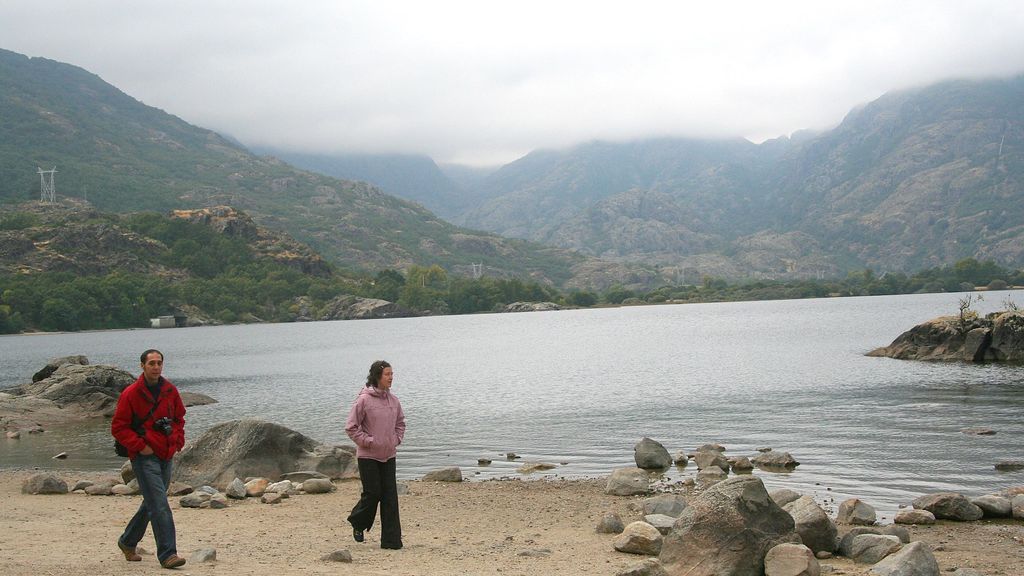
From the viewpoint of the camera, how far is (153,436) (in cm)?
1265

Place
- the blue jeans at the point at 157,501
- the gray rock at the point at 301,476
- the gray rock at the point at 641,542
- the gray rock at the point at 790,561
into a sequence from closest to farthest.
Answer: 1. the blue jeans at the point at 157,501
2. the gray rock at the point at 790,561
3. the gray rock at the point at 641,542
4. the gray rock at the point at 301,476

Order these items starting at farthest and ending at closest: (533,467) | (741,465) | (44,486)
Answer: (533,467) → (741,465) → (44,486)

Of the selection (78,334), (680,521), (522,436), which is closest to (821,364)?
(522,436)

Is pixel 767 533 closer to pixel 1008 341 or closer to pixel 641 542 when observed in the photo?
pixel 641 542

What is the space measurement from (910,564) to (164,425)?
11.6 m

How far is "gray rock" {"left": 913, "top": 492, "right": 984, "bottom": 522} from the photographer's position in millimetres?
18391

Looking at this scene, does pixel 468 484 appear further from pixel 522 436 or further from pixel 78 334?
pixel 78 334

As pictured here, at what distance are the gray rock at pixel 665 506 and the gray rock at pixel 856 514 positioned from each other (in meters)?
3.42

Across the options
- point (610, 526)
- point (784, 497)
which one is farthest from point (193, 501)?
point (784, 497)

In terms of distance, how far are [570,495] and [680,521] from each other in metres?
7.76

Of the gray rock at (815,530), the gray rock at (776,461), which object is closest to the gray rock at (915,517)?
the gray rock at (815,530)

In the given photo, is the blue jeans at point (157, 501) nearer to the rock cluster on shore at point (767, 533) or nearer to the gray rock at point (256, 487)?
the rock cluster on shore at point (767, 533)

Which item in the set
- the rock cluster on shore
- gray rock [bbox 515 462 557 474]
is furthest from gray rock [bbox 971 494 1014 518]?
gray rock [bbox 515 462 557 474]

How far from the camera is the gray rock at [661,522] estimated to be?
16.5 metres
